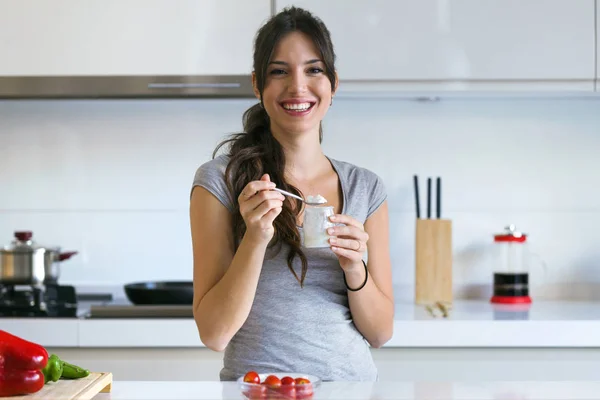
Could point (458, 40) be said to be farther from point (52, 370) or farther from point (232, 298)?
point (52, 370)

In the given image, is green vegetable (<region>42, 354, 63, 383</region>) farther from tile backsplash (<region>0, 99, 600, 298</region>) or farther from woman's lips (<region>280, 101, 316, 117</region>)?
tile backsplash (<region>0, 99, 600, 298</region>)

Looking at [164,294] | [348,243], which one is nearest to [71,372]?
[348,243]

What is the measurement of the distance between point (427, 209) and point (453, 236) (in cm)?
22

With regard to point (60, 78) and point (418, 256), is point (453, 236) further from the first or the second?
point (60, 78)

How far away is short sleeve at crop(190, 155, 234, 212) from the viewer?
1586 millimetres

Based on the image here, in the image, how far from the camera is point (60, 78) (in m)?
2.77

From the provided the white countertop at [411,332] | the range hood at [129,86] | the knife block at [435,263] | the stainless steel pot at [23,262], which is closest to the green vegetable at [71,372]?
the white countertop at [411,332]

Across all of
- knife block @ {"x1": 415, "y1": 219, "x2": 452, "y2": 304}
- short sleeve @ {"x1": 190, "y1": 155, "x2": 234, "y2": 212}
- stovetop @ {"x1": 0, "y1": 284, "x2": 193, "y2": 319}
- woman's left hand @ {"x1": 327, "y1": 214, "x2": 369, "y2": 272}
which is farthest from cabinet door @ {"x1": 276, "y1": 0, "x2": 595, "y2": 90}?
woman's left hand @ {"x1": 327, "y1": 214, "x2": 369, "y2": 272}

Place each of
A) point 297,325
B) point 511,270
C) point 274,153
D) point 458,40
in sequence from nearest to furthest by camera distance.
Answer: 1. point 297,325
2. point 274,153
3. point 458,40
4. point 511,270

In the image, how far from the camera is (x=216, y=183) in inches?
62.7

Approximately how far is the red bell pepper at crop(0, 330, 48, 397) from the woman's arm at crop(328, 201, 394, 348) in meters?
0.58

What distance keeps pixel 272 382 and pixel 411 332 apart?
129cm

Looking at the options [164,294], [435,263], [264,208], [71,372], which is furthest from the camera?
[435,263]

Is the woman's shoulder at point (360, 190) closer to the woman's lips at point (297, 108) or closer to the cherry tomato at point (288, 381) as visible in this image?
the woman's lips at point (297, 108)
